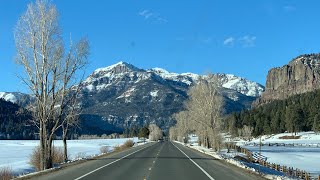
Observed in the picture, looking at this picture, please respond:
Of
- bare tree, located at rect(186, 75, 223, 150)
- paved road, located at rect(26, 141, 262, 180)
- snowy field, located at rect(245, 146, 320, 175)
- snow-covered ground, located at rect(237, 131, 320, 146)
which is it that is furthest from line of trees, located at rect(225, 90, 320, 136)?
paved road, located at rect(26, 141, 262, 180)

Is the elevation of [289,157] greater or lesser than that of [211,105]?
lesser

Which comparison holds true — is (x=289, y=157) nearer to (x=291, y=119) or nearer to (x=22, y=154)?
(x=22, y=154)

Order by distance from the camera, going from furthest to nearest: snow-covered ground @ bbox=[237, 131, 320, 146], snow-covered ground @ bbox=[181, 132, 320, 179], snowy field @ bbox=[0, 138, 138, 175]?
1. snow-covered ground @ bbox=[237, 131, 320, 146]
2. snow-covered ground @ bbox=[181, 132, 320, 179]
3. snowy field @ bbox=[0, 138, 138, 175]

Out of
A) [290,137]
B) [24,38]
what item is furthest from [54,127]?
[290,137]

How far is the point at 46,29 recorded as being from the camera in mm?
27641

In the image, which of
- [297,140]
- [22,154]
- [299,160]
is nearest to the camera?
[299,160]

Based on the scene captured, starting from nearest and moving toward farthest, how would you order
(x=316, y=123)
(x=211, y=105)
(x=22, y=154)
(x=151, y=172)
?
(x=151, y=172) < (x=22, y=154) < (x=211, y=105) < (x=316, y=123)

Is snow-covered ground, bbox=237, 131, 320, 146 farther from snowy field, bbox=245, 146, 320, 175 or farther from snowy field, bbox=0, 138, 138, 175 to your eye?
snowy field, bbox=0, 138, 138, 175

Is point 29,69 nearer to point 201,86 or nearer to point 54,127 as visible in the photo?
point 54,127

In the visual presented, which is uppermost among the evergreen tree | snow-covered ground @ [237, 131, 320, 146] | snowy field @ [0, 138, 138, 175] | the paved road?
the evergreen tree

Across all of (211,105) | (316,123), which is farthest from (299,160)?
(316,123)

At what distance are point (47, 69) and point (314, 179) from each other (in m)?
17.9

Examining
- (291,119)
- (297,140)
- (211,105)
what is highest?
(211,105)

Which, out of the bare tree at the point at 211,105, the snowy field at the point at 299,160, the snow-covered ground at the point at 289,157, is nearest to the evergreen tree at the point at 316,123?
the snow-covered ground at the point at 289,157
